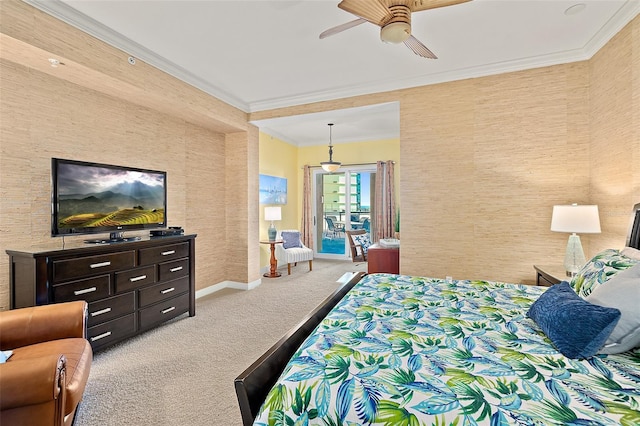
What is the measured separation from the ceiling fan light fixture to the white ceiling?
723mm

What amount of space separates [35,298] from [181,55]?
2553 mm

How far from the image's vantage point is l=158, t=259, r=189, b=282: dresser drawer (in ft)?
10.2

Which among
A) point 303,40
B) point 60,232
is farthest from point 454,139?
point 60,232

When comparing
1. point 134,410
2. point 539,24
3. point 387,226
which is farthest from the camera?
point 387,226

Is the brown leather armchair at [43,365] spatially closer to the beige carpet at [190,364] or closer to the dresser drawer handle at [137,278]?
the beige carpet at [190,364]

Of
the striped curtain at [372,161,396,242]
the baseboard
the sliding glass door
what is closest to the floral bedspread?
the baseboard

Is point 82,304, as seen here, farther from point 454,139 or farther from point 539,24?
point 539,24

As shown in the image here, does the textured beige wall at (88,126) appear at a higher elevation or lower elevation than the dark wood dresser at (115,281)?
higher

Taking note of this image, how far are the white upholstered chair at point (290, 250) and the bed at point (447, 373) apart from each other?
398cm

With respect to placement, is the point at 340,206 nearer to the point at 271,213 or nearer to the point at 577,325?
the point at 271,213

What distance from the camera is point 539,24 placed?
2.52m

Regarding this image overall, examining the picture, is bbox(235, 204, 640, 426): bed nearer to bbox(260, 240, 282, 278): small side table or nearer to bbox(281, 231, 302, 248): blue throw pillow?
bbox(260, 240, 282, 278): small side table

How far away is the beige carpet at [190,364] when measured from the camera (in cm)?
187

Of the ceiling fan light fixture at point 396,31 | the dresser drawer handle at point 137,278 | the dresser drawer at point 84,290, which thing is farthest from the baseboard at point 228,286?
the ceiling fan light fixture at point 396,31
